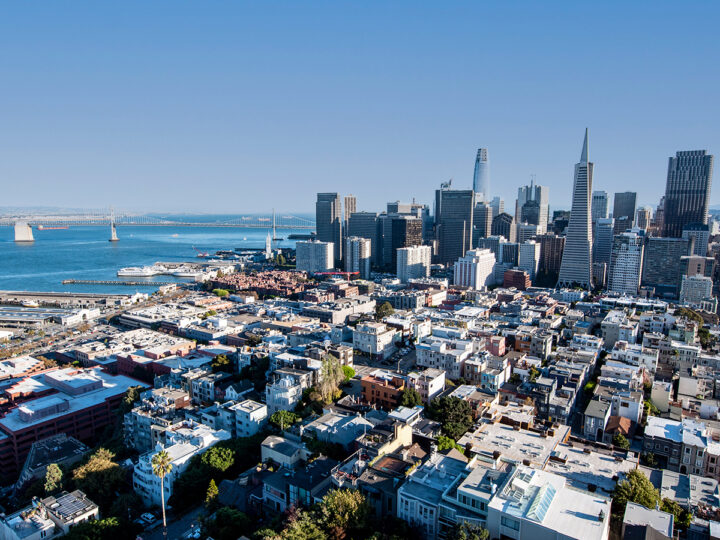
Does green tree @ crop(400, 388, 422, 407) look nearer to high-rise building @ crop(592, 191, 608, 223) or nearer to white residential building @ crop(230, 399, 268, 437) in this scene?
white residential building @ crop(230, 399, 268, 437)

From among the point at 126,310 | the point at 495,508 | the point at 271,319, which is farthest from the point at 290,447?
the point at 126,310

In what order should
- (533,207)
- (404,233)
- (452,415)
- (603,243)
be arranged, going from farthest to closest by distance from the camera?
(533,207)
(404,233)
(603,243)
(452,415)

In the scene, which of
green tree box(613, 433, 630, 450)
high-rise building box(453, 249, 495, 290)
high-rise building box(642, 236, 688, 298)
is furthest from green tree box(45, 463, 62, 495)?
high-rise building box(642, 236, 688, 298)

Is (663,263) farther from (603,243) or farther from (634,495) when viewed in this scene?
(634,495)

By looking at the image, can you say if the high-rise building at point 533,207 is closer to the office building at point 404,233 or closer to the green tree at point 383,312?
the office building at point 404,233

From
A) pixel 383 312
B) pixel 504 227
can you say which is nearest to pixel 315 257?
pixel 383 312

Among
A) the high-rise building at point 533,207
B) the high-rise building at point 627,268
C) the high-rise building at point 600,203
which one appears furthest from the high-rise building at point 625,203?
the high-rise building at point 627,268

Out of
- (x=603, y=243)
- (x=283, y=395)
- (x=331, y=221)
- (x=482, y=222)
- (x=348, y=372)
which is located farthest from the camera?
(x=482, y=222)
